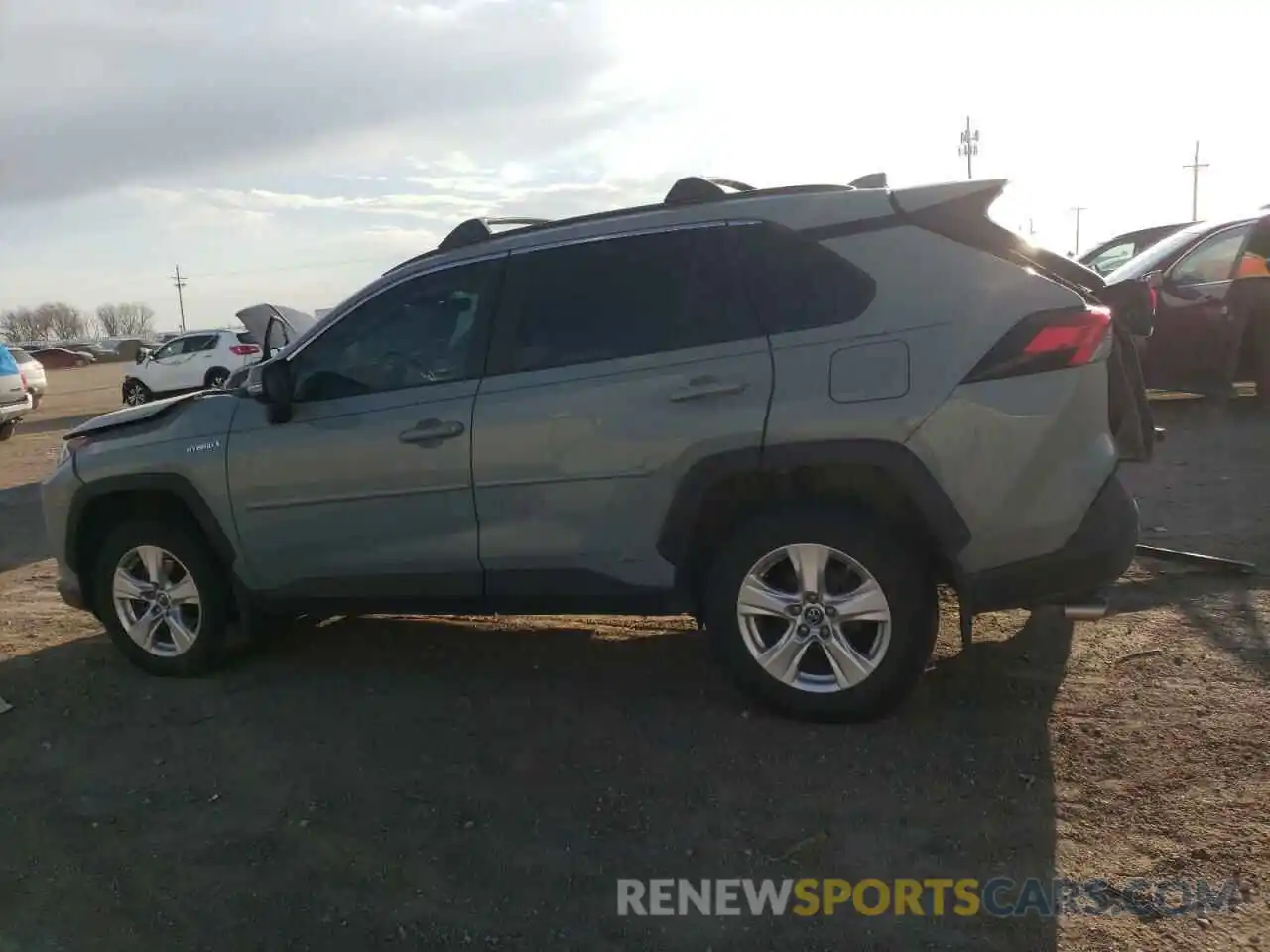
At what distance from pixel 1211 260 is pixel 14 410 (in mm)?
15386

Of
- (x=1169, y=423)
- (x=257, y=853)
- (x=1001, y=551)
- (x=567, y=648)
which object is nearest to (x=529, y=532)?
(x=567, y=648)

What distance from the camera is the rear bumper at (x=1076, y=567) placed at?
350 cm

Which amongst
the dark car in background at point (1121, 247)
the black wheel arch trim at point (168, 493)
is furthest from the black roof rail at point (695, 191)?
the dark car in background at point (1121, 247)

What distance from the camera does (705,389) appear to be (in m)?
3.77

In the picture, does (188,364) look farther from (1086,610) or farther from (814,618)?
(1086,610)

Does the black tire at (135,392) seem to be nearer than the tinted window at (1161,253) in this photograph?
No

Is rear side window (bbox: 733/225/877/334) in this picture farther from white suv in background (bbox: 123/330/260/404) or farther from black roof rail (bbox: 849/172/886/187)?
white suv in background (bbox: 123/330/260/404)

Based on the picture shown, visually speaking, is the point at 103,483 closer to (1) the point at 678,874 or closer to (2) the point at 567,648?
(2) the point at 567,648

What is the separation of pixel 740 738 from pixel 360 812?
4.43 ft

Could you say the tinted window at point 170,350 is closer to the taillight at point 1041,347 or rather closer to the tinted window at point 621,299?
the tinted window at point 621,299

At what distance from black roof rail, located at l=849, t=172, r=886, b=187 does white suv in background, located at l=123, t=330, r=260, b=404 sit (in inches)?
771

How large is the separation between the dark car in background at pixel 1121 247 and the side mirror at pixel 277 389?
10754 millimetres

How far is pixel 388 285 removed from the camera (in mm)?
4395

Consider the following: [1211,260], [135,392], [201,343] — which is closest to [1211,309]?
[1211,260]
